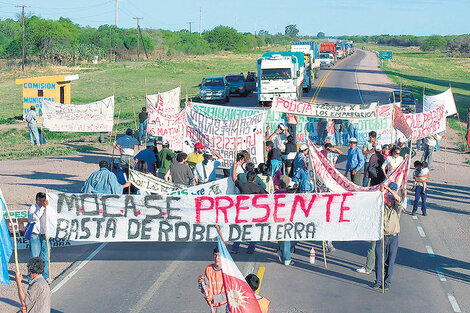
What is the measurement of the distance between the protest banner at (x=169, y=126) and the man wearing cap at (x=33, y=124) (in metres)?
9.54

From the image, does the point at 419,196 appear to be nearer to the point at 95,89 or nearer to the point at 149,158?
the point at 149,158

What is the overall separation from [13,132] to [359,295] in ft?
82.9

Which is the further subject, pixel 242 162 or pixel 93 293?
pixel 242 162

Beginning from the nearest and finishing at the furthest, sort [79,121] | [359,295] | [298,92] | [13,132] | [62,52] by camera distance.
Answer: [359,295] → [79,121] → [13,132] → [298,92] → [62,52]

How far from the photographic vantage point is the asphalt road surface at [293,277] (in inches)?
392

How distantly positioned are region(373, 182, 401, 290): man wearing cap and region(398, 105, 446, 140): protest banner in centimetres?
914

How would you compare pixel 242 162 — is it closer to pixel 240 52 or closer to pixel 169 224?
pixel 169 224

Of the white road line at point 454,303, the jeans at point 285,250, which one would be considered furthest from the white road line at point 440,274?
the jeans at point 285,250

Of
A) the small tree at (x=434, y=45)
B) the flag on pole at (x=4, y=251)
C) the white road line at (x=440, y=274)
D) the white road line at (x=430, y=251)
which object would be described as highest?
the small tree at (x=434, y=45)

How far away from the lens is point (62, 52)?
85562mm

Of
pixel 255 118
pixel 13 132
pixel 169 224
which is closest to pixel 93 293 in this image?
pixel 169 224

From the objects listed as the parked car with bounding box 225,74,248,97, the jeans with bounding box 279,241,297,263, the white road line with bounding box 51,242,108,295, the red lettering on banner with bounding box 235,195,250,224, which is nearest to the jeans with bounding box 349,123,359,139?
the jeans with bounding box 279,241,297,263

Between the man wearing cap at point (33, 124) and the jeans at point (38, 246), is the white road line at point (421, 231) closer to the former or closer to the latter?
the jeans at point (38, 246)

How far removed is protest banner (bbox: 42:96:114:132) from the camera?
987 inches
